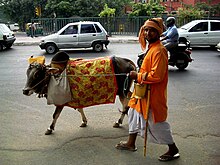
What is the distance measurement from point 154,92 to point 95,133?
64.5 inches

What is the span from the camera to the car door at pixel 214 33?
16.0m

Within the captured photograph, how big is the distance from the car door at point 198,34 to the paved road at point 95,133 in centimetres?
889

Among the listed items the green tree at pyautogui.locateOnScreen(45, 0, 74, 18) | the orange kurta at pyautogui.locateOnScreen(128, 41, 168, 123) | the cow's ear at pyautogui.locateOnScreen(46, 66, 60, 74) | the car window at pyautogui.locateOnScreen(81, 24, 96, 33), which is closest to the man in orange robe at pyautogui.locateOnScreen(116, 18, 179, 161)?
the orange kurta at pyautogui.locateOnScreen(128, 41, 168, 123)

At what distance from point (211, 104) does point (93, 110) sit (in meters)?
2.66

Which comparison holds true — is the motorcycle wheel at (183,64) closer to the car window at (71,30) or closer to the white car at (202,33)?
the white car at (202,33)

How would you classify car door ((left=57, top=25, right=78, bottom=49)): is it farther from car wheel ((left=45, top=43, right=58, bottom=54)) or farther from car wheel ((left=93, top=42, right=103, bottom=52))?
car wheel ((left=93, top=42, right=103, bottom=52))

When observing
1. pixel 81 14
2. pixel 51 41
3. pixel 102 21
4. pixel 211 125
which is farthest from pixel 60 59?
pixel 81 14

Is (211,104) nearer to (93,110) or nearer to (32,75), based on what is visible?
(93,110)

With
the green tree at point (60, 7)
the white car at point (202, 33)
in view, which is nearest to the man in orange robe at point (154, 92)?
the white car at point (202, 33)

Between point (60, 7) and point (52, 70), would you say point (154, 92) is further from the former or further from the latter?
point (60, 7)

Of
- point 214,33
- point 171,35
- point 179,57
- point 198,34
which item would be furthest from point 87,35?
point 214,33

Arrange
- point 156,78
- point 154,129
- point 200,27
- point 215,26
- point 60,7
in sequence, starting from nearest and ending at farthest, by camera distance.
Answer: point 156,78 < point 154,129 < point 200,27 < point 215,26 < point 60,7

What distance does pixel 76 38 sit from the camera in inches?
611

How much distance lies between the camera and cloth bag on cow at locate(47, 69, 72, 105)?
447 cm
